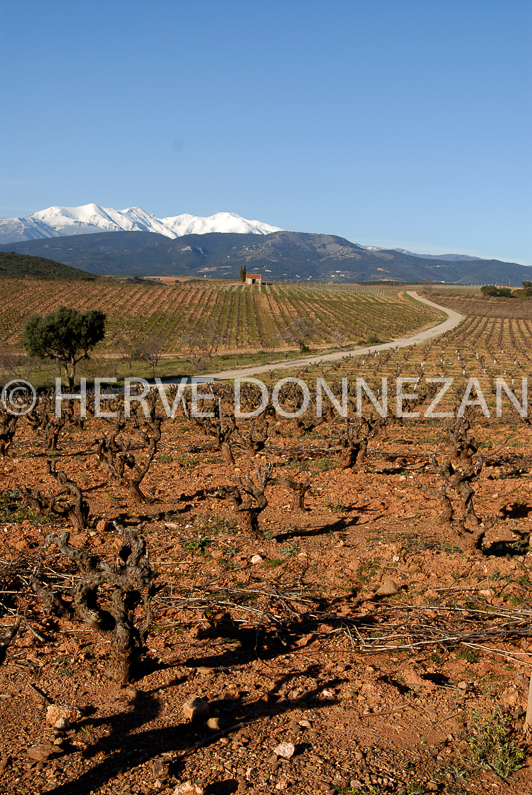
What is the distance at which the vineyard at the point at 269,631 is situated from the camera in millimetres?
3760

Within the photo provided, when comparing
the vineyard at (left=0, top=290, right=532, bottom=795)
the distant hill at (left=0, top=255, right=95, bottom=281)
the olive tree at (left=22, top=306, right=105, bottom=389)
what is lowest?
the vineyard at (left=0, top=290, right=532, bottom=795)

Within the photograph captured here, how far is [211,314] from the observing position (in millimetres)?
74562

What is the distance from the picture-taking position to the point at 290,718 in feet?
13.8

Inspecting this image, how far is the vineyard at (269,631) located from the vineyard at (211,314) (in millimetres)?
42671

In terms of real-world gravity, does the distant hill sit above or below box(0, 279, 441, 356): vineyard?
above

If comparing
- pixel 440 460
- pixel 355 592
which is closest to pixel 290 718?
pixel 355 592

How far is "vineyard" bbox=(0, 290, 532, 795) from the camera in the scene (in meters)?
3.76

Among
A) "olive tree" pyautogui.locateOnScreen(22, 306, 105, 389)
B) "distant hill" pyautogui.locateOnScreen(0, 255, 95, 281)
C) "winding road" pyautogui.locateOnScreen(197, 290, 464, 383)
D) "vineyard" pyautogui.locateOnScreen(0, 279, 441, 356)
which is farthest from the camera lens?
"distant hill" pyautogui.locateOnScreen(0, 255, 95, 281)

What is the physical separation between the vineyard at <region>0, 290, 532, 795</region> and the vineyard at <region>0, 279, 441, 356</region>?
4267 centimetres

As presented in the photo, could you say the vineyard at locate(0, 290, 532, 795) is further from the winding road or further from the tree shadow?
the winding road

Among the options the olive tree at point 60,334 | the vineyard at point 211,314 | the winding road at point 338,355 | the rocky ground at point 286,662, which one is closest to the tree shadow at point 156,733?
the rocky ground at point 286,662

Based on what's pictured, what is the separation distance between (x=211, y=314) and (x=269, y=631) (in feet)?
232

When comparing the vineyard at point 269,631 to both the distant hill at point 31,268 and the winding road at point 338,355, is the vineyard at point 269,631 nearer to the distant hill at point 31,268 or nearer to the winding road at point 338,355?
the winding road at point 338,355

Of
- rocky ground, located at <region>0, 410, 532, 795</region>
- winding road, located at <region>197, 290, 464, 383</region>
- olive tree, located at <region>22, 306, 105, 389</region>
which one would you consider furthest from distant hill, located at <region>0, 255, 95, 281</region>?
rocky ground, located at <region>0, 410, 532, 795</region>
